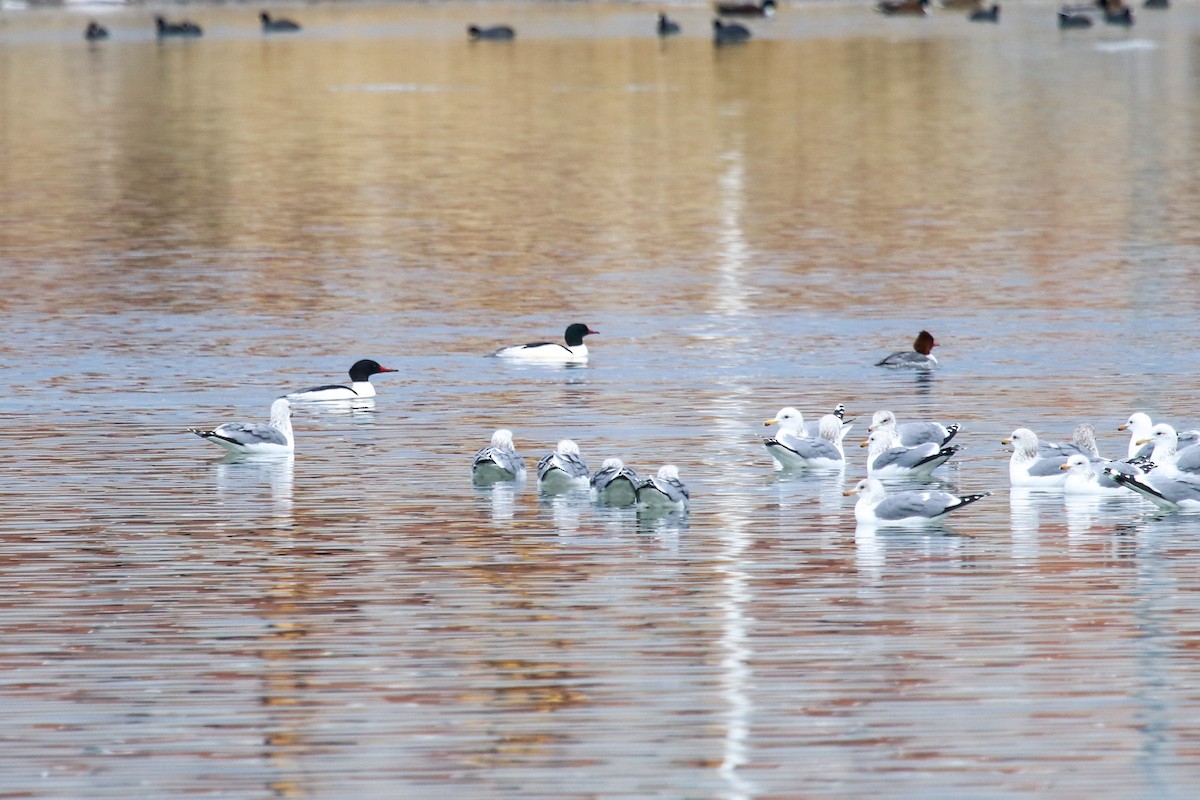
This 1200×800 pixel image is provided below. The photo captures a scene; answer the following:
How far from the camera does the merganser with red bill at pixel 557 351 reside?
27.9 meters

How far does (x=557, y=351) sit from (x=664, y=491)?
31.6 ft

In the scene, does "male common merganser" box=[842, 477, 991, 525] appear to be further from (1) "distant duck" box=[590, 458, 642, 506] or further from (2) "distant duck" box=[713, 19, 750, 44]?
(2) "distant duck" box=[713, 19, 750, 44]

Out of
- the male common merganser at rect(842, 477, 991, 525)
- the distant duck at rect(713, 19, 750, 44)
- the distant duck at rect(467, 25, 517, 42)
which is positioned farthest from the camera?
the distant duck at rect(467, 25, 517, 42)

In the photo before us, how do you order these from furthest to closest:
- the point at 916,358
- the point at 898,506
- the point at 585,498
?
1. the point at 916,358
2. the point at 585,498
3. the point at 898,506

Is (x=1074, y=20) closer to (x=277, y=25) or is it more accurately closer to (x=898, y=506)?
(x=277, y=25)

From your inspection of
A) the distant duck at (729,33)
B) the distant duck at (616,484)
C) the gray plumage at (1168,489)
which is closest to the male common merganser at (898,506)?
the gray plumage at (1168,489)

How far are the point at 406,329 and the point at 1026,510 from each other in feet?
44.6

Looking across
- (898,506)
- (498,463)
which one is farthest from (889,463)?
(498,463)

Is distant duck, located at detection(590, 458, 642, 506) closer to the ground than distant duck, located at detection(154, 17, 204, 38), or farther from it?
closer to the ground

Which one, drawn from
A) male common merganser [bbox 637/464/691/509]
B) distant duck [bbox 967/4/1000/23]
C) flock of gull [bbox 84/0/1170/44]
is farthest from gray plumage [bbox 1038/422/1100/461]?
distant duck [bbox 967/4/1000/23]

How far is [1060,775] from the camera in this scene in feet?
39.2

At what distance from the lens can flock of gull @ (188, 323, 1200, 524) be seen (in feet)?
60.6

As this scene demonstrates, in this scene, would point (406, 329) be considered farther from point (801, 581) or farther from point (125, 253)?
point (801, 581)

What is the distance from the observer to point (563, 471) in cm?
1931
